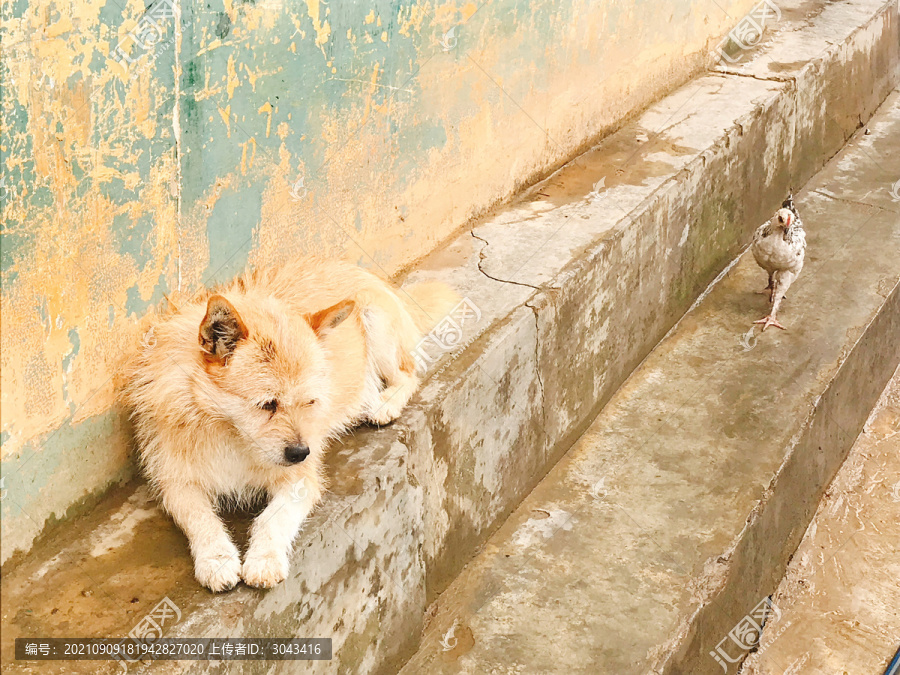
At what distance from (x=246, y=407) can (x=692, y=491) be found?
8.14 feet

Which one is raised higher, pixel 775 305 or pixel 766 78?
pixel 766 78

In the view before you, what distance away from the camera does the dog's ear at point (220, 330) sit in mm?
2854

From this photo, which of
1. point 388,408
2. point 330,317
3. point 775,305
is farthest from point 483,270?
point 775,305

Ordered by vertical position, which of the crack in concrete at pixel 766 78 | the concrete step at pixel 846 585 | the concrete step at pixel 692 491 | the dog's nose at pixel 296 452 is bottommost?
the concrete step at pixel 846 585

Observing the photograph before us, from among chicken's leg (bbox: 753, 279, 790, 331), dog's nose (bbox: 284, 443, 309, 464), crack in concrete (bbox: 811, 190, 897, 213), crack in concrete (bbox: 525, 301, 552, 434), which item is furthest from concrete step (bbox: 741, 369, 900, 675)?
dog's nose (bbox: 284, 443, 309, 464)

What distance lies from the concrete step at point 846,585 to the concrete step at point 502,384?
126 centimetres

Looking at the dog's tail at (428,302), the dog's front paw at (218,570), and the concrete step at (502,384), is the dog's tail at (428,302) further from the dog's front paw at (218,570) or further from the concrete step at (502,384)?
the dog's front paw at (218,570)

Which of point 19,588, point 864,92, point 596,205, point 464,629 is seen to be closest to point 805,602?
point 464,629

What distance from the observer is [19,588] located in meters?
2.93

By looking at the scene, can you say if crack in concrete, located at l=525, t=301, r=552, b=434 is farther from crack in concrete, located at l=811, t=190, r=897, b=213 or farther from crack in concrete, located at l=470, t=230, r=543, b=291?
Answer: crack in concrete, located at l=811, t=190, r=897, b=213

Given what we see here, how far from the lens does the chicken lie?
5.83 m

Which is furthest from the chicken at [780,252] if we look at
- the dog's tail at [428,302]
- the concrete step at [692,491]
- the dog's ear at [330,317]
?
the dog's ear at [330,317]

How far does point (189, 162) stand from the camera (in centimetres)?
333

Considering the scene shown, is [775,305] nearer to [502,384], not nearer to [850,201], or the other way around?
[850,201]
